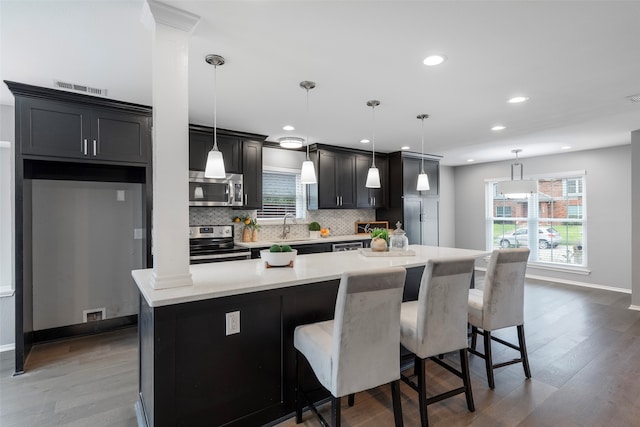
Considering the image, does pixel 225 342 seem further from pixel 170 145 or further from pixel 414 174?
pixel 414 174

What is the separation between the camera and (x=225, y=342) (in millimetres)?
1878

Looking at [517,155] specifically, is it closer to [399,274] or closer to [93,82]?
[399,274]

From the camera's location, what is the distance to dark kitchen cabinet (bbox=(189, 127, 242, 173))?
400 centimetres

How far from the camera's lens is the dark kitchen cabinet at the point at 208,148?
4.00m

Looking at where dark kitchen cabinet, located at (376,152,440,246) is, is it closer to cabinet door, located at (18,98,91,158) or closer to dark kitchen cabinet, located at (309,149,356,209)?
dark kitchen cabinet, located at (309,149,356,209)

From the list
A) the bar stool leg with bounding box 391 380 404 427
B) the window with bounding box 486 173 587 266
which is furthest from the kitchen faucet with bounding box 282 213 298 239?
the window with bounding box 486 173 587 266

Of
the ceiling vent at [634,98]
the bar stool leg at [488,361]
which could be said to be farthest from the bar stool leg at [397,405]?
the ceiling vent at [634,98]

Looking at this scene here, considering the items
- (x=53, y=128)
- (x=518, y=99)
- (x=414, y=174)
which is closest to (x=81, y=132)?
(x=53, y=128)

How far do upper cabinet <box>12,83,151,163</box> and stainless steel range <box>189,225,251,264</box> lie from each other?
1.20m

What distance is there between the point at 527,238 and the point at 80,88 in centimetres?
761

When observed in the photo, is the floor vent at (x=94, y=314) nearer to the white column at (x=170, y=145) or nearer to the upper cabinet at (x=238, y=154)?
the upper cabinet at (x=238, y=154)

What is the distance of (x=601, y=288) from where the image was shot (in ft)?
18.3

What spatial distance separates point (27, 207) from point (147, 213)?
1.01 metres

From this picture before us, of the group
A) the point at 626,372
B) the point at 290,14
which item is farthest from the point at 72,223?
the point at 626,372
